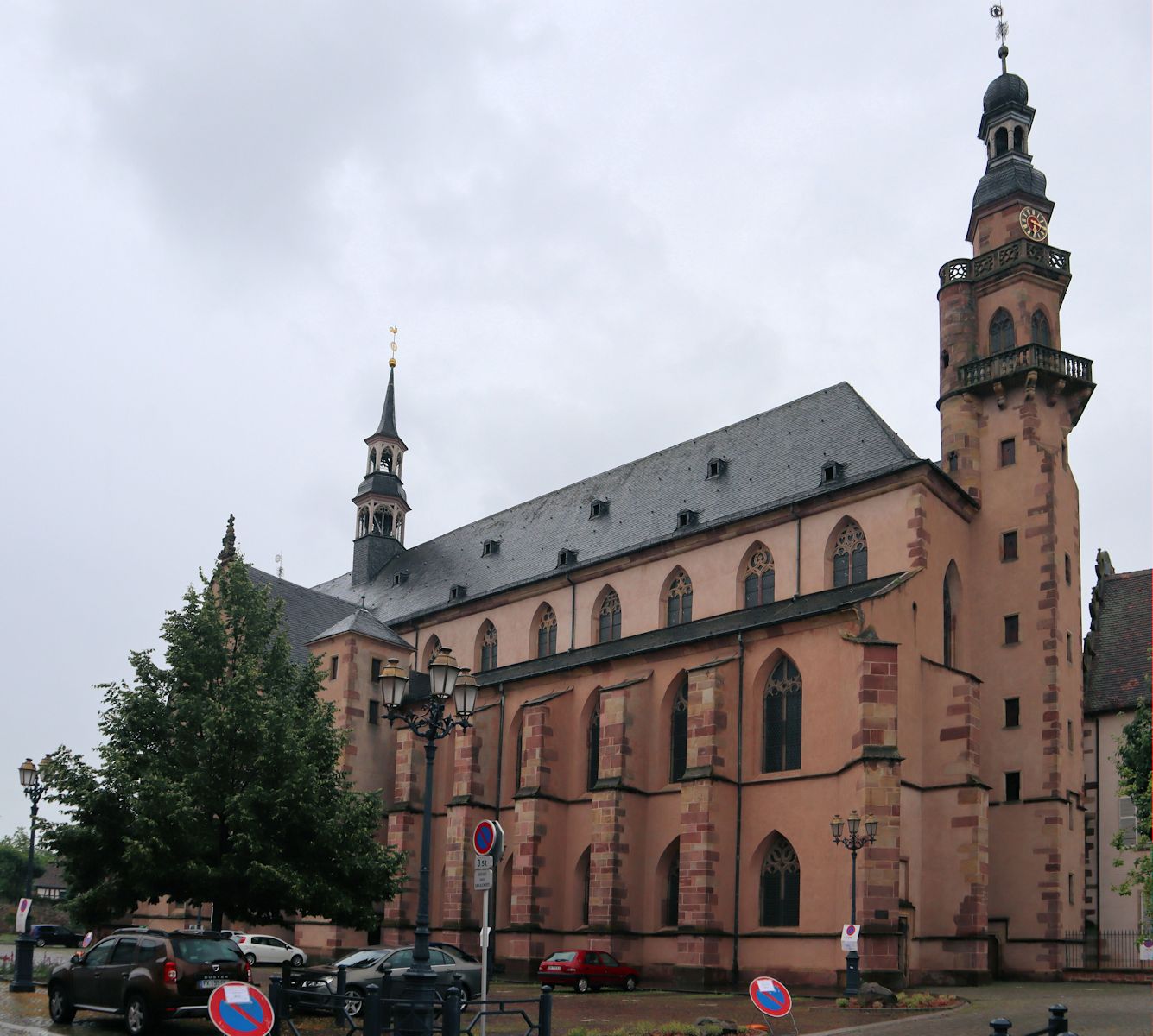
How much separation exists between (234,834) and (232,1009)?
44.8 feet

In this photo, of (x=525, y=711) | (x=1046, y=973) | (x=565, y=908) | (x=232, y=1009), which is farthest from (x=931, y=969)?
(x=232, y=1009)

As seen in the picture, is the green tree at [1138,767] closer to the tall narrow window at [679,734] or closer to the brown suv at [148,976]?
the tall narrow window at [679,734]

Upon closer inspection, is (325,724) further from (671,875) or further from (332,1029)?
(671,875)

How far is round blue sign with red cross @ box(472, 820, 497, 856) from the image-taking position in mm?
16328

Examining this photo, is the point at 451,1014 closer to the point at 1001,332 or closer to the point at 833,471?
the point at 833,471

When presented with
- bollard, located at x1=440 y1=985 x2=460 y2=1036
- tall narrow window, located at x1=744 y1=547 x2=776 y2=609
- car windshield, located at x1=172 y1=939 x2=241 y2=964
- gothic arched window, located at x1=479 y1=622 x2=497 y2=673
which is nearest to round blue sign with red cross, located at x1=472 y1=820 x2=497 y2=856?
bollard, located at x1=440 y1=985 x2=460 y2=1036

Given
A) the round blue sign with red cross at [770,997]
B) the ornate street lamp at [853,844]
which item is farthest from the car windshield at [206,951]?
the ornate street lamp at [853,844]

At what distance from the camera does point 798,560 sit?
3925 cm

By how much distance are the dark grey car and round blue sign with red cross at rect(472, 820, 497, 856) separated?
7355 mm

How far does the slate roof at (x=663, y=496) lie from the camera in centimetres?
4056

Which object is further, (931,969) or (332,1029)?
(931,969)

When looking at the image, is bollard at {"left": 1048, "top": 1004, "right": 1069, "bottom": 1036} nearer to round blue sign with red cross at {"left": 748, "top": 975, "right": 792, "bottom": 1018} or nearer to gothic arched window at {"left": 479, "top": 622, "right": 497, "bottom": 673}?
round blue sign with red cross at {"left": 748, "top": 975, "right": 792, "bottom": 1018}

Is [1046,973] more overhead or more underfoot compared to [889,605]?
more underfoot

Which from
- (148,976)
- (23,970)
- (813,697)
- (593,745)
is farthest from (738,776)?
(148,976)
